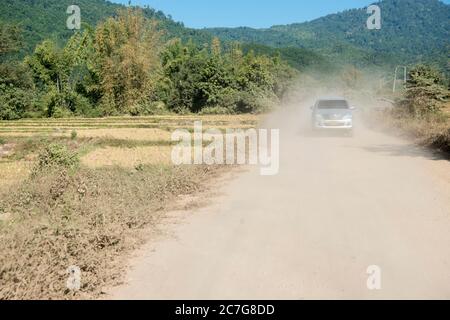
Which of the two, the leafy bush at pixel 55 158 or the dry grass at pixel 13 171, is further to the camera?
the dry grass at pixel 13 171

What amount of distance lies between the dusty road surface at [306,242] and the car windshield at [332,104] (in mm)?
9553

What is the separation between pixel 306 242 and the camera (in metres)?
6.25

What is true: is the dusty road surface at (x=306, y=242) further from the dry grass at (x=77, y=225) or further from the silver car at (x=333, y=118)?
the silver car at (x=333, y=118)

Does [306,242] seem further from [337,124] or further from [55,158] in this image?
[337,124]

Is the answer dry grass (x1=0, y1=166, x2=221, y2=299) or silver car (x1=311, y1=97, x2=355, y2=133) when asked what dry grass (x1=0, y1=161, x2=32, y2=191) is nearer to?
dry grass (x1=0, y1=166, x2=221, y2=299)

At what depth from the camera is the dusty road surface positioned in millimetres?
4871

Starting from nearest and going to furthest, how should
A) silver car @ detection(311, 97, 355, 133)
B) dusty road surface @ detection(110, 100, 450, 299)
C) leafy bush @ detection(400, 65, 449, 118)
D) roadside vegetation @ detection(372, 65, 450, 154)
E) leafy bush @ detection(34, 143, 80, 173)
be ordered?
dusty road surface @ detection(110, 100, 450, 299), leafy bush @ detection(34, 143, 80, 173), silver car @ detection(311, 97, 355, 133), roadside vegetation @ detection(372, 65, 450, 154), leafy bush @ detection(400, 65, 449, 118)

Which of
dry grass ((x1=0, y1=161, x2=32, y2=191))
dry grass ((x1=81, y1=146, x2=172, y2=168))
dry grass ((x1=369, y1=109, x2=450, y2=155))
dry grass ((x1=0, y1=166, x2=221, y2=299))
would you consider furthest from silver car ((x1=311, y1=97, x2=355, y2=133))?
dry grass ((x1=0, y1=161, x2=32, y2=191))

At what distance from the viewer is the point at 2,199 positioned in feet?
29.9

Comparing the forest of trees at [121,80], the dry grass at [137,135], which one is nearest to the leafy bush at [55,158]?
the dry grass at [137,135]

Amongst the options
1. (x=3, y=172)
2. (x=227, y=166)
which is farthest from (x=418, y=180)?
(x=3, y=172)

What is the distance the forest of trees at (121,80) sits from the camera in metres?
50.4

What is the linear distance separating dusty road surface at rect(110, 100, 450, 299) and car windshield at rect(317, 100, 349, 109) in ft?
31.3

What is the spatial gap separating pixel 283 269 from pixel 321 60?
17086 centimetres
